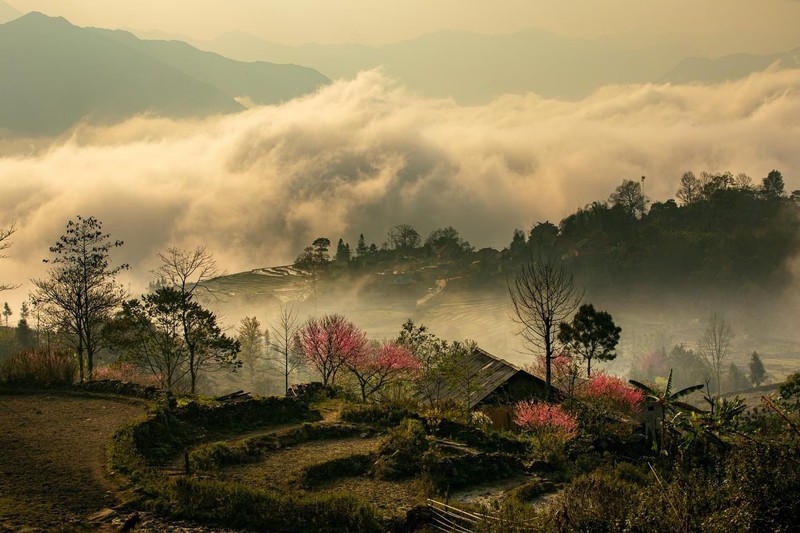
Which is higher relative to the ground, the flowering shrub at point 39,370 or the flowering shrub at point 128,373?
the flowering shrub at point 39,370

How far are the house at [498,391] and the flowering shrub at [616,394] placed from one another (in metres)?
3.46

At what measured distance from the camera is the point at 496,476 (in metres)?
22.6

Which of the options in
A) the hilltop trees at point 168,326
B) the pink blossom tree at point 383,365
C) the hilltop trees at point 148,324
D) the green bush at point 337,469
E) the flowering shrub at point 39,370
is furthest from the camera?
the hilltop trees at point 168,326

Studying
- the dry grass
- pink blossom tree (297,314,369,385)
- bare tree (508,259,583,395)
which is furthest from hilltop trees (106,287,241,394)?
the dry grass

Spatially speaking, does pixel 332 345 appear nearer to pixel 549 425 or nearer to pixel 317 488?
pixel 549 425

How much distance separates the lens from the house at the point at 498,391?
4153 centimetres

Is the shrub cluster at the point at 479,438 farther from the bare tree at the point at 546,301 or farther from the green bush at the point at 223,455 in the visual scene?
the bare tree at the point at 546,301

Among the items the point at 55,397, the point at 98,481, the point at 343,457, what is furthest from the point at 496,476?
the point at 55,397

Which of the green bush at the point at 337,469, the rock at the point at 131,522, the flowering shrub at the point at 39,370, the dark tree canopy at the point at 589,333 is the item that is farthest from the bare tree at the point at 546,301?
the rock at the point at 131,522

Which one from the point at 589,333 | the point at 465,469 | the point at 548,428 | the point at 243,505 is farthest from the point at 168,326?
the point at 589,333

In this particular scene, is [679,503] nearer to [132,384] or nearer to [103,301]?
[132,384]

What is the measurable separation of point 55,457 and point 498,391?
29.3 metres

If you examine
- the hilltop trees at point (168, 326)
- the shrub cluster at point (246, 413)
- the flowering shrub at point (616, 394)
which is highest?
the hilltop trees at point (168, 326)

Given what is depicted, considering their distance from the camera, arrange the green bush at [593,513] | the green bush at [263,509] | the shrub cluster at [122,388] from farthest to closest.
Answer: the shrub cluster at [122,388] < the green bush at [263,509] < the green bush at [593,513]
